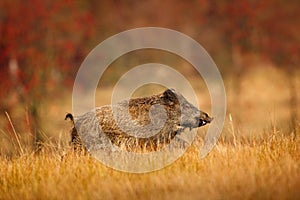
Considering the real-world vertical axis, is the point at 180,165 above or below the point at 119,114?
below

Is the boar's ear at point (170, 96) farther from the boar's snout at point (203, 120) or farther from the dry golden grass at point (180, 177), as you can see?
the dry golden grass at point (180, 177)

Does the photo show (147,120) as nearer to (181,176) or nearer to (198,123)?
(198,123)

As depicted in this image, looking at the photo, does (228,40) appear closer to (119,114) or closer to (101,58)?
(101,58)

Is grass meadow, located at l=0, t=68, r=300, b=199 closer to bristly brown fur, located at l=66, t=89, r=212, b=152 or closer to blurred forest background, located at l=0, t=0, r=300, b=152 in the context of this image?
bristly brown fur, located at l=66, t=89, r=212, b=152

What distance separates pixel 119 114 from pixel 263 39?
16499 mm

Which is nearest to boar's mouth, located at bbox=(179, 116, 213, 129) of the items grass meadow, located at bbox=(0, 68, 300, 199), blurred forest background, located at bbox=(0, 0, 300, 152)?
grass meadow, located at bbox=(0, 68, 300, 199)

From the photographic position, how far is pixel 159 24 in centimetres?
2484

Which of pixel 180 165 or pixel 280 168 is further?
pixel 180 165

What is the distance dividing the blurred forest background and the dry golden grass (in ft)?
31.1

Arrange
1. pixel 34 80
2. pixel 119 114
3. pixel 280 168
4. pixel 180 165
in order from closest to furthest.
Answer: pixel 280 168 < pixel 180 165 < pixel 119 114 < pixel 34 80

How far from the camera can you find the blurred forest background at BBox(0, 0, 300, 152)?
59.6 ft

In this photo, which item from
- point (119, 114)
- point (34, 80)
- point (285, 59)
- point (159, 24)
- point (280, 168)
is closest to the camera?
point (280, 168)

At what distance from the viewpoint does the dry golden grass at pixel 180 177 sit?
5.35m

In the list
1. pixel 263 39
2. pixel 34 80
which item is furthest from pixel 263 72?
pixel 34 80
